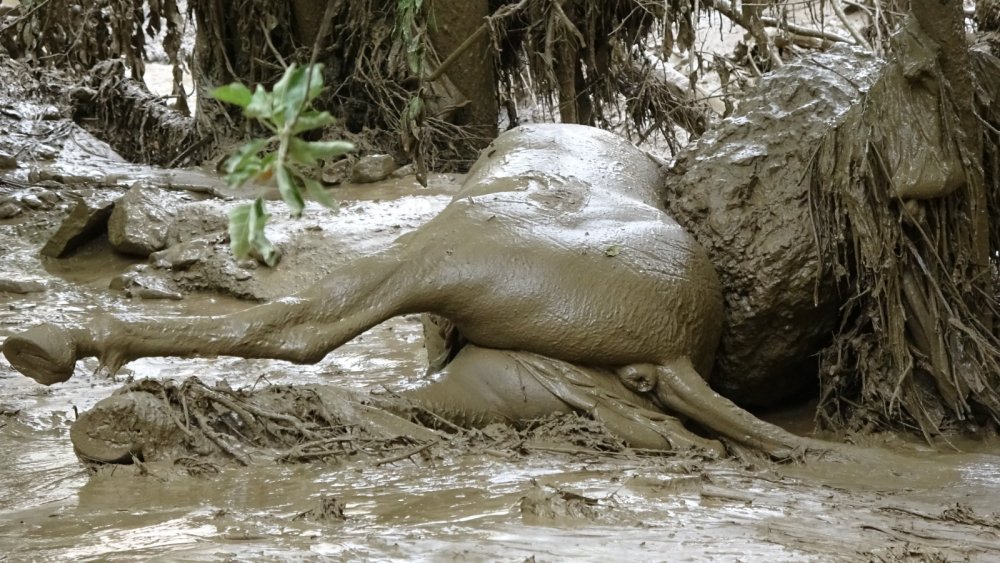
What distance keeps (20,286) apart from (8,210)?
3.34 ft

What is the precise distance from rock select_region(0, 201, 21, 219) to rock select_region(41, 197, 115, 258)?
0.42m

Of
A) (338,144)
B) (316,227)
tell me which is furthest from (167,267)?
(338,144)

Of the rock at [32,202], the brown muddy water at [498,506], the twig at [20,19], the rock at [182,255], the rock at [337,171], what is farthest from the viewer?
the twig at [20,19]

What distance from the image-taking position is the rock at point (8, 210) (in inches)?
252

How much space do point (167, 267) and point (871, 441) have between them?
355cm

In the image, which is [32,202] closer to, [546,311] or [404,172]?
[404,172]

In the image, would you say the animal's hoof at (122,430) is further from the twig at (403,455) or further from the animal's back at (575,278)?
the animal's back at (575,278)

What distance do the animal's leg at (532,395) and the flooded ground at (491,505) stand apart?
171 millimetres

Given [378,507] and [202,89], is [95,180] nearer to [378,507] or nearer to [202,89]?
[202,89]

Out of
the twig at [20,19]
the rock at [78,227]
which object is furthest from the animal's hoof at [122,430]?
the twig at [20,19]

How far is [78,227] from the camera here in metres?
6.06

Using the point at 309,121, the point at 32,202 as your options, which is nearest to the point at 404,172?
the point at 32,202

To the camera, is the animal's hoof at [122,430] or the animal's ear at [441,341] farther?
the animal's ear at [441,341]

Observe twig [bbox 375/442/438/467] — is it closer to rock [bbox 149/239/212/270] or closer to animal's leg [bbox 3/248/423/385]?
animal's leg [bbox 3/248/423/385]
